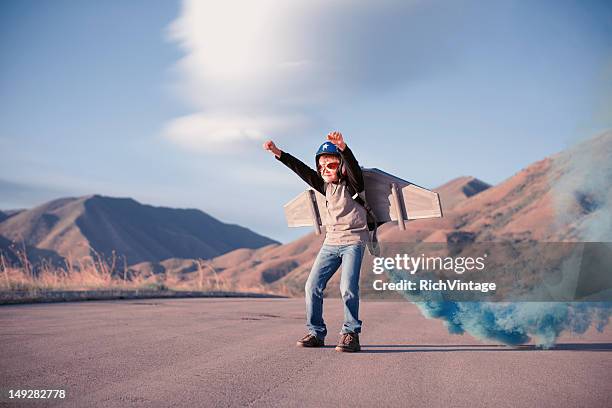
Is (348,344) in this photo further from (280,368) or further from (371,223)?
(371,223)

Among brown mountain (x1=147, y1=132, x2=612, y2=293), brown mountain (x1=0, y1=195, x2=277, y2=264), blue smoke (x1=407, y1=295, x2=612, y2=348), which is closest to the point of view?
blue smoke (x1=407, y1=295, x2=612, y2=348)

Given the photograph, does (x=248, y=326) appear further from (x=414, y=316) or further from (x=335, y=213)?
(x=414, y=316)

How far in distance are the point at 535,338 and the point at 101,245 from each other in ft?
364

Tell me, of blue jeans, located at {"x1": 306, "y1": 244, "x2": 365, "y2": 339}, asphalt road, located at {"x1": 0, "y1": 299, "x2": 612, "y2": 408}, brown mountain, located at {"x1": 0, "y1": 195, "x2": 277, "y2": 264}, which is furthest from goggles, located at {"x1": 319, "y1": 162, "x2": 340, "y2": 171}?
brown mountain, located at {"x1": 0, "y1": 195, "x2": 277, "y2": 264}

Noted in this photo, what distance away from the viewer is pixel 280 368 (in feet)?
18.3

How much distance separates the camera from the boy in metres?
7.13

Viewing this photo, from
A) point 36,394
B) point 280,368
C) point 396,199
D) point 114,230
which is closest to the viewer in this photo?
point 36,394

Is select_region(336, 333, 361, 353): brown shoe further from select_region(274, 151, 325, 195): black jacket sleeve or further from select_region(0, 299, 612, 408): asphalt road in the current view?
select_region(274, 151, 325, 195): black jacket sleeve

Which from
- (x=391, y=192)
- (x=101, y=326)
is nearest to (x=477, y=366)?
(x=391, y=192)

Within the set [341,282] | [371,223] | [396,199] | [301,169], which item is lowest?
[341,282]

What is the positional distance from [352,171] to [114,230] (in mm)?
119660

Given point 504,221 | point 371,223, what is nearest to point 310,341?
point 371,223

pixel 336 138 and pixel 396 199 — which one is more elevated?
pixel 336 138

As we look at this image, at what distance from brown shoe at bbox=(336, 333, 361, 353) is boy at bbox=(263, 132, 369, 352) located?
137 millimetres
